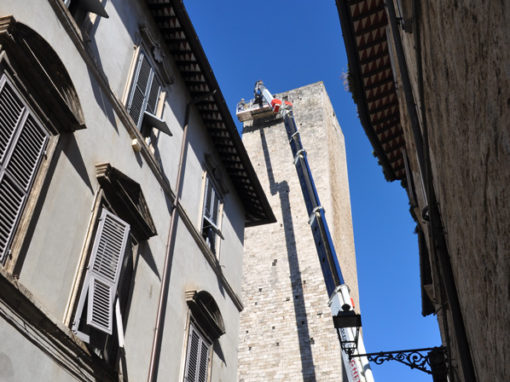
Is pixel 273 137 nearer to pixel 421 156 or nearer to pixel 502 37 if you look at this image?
pixel 421 156

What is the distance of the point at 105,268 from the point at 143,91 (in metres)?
2.89

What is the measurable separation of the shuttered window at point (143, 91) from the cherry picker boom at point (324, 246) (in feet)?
11.9

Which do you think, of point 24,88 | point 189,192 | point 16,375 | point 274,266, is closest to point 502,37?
point 16,375

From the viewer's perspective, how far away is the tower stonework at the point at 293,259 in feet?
57.7

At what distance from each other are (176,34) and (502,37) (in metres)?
7.45

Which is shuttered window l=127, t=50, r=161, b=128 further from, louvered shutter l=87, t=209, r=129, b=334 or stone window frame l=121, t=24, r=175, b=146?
louvered shutter l=87, t=209, r=129, b=334

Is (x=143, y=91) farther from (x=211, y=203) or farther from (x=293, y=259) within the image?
(x=293, y=259)

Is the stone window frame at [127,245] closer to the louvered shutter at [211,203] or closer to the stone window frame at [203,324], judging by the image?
the stone window frame at [203,324]

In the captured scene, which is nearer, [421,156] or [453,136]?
[453,136]

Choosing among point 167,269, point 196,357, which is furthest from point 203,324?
point 167,269

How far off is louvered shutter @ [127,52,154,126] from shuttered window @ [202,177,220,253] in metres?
2.37

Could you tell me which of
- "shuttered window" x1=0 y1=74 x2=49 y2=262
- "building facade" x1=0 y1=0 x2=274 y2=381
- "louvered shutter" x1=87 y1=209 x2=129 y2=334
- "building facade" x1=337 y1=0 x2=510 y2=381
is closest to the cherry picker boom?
"building facade" x1=0 y1=0 x2=274 y2=381

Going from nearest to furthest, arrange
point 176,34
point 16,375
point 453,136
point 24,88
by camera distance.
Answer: point 453,136, point 16,375, point 24,88, point 176,34

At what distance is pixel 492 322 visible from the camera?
2297mm
